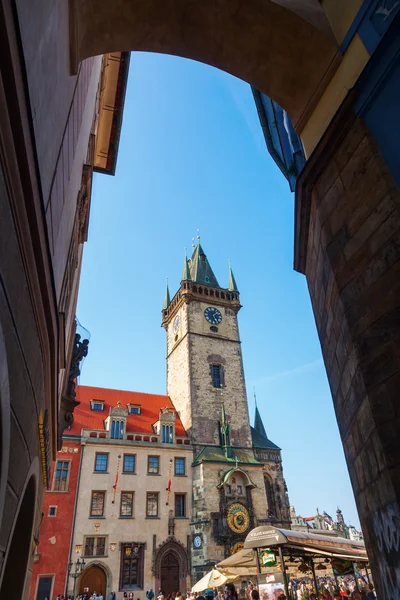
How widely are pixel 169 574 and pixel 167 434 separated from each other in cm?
950

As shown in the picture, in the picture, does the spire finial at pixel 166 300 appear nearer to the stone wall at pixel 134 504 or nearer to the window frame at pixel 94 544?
the stone wall at pixel 134 504

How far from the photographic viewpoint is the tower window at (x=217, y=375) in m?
37.5

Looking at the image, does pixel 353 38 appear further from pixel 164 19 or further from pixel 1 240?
pixel 1 240

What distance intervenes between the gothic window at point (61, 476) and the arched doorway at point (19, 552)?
23.7 m

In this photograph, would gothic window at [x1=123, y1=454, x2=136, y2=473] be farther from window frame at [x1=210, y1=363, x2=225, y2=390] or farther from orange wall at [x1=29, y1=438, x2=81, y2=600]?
window frame at [x1=210, y1=363, x2=225, y2=390]

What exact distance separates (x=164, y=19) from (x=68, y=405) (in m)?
8.84

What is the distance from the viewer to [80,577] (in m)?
25.8

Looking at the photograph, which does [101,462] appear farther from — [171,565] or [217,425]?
[217,425]

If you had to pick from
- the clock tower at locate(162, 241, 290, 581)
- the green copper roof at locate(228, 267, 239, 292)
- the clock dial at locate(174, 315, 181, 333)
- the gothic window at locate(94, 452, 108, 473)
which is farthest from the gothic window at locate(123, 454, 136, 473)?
the green copper roof at locate(228, 267, 239, 292)

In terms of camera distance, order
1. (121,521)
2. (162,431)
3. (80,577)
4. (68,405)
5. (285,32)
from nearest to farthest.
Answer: (285,32) → (68,405) → (80,577) → (121,521) → (162,431)

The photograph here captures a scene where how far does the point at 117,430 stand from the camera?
3170 centimetres

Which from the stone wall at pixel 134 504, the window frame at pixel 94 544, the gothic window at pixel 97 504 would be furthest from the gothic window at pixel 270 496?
the gothic window at pixel 97 504

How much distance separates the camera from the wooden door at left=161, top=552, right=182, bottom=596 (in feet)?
90.8

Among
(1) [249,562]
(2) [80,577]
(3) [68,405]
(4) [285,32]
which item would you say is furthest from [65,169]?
(2) [80,577]
